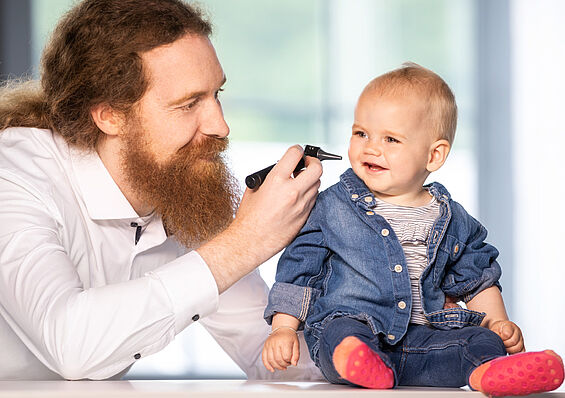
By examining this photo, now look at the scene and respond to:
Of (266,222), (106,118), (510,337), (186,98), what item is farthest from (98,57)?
(510,337)

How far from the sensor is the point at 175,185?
1608mm

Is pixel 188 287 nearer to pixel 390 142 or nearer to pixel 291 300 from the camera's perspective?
pixel 291 300

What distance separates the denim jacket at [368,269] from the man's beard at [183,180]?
0.34 meters

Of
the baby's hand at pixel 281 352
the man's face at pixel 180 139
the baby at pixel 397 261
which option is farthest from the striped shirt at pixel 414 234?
the man's face at pixel 180 139

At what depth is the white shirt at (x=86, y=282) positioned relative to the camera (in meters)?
1.20

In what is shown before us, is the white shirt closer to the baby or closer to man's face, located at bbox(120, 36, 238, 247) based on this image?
man's face, located at bbox(120, 36, 238, 247)

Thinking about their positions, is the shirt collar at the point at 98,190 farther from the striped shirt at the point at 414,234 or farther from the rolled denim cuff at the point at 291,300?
the striped shirt at the point at 414,234

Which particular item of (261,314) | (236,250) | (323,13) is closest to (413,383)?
(236,250)

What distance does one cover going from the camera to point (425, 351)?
124 cm

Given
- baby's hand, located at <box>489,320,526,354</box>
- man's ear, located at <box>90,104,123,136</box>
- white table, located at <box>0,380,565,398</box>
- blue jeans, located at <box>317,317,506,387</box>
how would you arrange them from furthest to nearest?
1. man's ear, located at <box>90,104,123,136</box>
2. baby's hand, located at <box>489,320,526,354</box>
3. blue jeans, located at <box>317,317,506,387</box>
4. white table, located at <box>0,380,565,398</box>

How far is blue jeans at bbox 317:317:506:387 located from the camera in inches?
45.1

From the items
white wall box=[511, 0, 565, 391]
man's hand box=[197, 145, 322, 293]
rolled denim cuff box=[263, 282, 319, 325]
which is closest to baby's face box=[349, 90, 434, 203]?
man's hand box=[197, 145, 322, 293]

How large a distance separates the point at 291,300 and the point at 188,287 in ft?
0.65

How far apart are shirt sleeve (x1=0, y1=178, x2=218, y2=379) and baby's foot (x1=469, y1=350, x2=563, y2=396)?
51 centimetres
